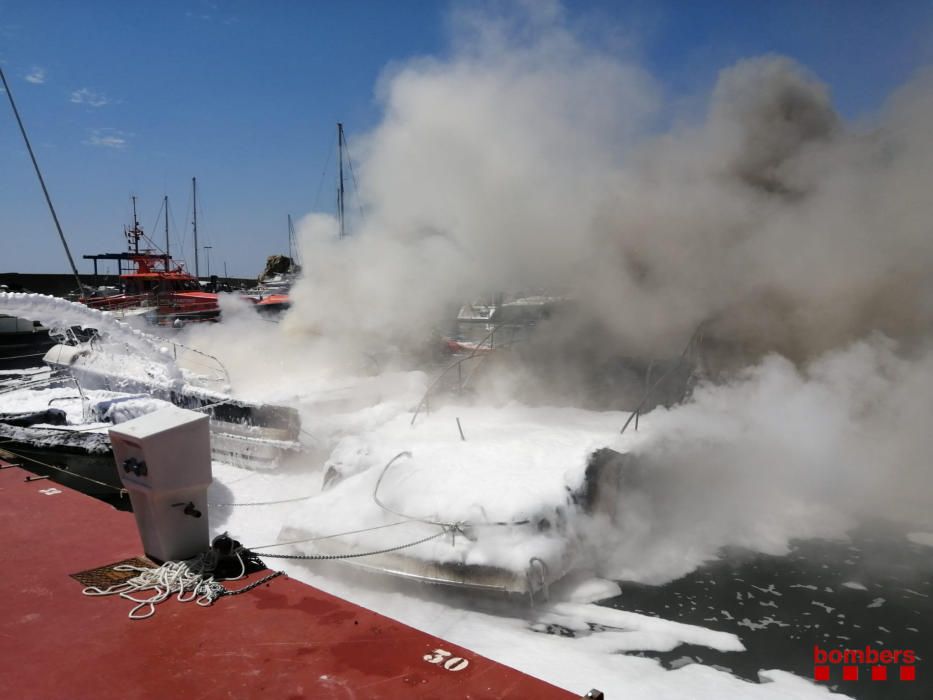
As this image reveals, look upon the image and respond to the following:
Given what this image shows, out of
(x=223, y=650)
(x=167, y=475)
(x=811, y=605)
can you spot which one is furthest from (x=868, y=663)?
(x=167, y=475)

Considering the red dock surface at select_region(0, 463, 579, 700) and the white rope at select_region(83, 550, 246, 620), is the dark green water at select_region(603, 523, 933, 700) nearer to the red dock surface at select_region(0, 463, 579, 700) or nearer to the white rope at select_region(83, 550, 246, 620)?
the red dock surface at select_region(0, 463, 579, 700)

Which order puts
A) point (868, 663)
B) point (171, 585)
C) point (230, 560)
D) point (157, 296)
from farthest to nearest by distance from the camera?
point (157, 296) → point (868, 663) → point (230, 560) → point (171, 585)

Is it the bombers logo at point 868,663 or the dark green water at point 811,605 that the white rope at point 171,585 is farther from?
the bombers logo at point 868,663

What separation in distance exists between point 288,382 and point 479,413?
5392 millimetres

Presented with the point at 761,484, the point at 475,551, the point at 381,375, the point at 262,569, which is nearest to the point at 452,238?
the point at 381,375

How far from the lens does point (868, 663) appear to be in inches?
194

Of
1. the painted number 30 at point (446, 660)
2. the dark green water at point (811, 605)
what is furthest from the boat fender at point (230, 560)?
the dark green water at point (811, 605)

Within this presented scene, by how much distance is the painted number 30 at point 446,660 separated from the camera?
2990mm

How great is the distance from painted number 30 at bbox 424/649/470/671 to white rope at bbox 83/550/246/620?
139 cm

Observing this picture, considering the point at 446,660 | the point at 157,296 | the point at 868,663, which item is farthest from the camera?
the point at 157,296

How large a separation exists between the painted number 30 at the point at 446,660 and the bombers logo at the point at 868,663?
3.29m

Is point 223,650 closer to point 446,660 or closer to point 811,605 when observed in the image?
point 446,660

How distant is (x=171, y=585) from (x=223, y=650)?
33.4 inches

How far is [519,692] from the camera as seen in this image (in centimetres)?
277
